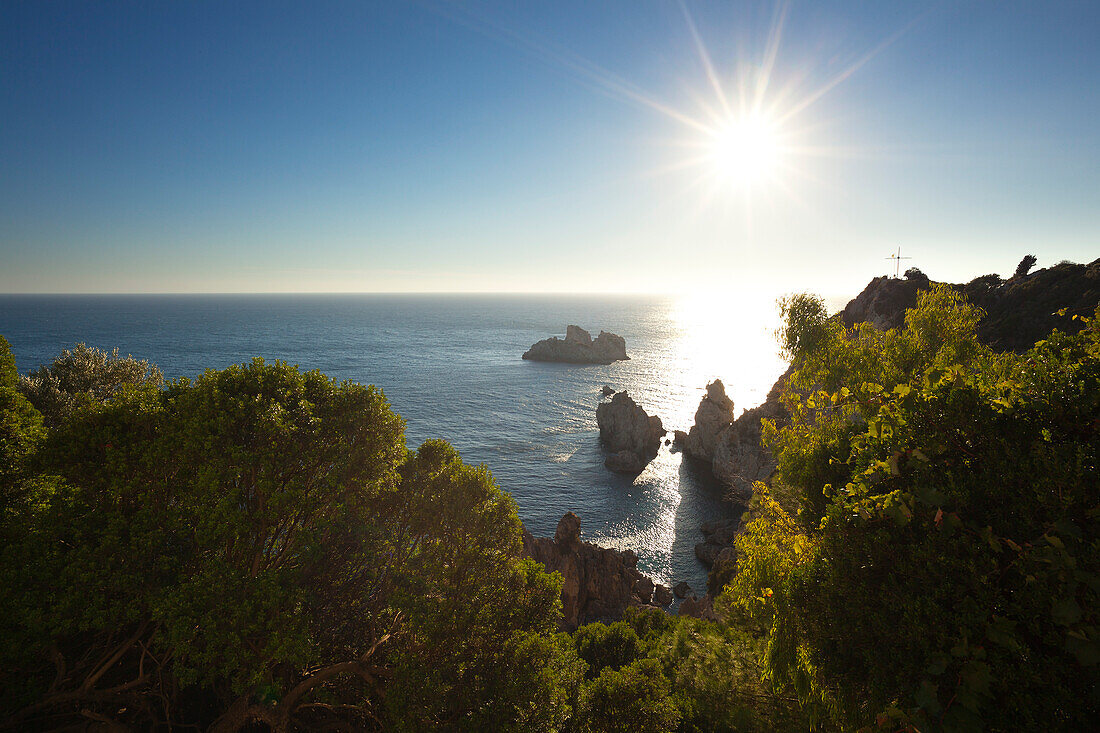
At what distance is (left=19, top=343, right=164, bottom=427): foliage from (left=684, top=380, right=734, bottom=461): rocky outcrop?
62035mm

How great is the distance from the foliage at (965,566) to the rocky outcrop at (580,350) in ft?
436

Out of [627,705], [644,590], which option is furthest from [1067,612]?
[644,590]

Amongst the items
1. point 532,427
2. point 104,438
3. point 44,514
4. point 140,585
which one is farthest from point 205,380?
point 532,427

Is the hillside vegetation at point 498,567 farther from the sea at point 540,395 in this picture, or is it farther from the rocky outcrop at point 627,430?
the rocky outcrop at point 627,430

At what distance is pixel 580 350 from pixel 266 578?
13230 cm

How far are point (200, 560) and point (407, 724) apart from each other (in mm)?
6174

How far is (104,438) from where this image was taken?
34.3ft

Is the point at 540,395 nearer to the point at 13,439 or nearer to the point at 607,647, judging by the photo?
the point at 607,647

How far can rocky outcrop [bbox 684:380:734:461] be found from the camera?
212ft

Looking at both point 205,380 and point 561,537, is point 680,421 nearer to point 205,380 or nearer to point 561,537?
point 561,537

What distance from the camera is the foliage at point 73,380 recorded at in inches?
981

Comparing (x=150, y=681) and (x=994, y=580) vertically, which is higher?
(x=994, y=580)

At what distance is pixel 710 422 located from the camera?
65.1 meters

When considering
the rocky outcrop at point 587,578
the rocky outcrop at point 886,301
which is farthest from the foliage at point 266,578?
the rocky outcrop at point 886,301
